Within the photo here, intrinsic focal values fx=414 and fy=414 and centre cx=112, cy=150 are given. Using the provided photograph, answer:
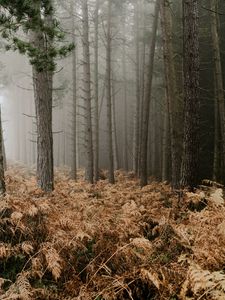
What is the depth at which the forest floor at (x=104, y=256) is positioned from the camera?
4.92 metres

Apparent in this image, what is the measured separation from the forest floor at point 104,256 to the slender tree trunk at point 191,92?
2.12m

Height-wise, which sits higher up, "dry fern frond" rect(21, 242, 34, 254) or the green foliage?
the green foliage

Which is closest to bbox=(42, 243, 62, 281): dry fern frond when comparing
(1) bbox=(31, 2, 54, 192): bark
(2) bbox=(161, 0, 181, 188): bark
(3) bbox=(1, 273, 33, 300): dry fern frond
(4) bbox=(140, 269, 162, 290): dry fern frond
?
(3) bbox=(1, 273, 33, 300): dry fern frond

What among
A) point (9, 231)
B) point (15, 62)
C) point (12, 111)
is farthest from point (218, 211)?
point (12, 111)

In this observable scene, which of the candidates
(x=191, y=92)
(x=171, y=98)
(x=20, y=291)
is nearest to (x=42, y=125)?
(x=191, y=92)

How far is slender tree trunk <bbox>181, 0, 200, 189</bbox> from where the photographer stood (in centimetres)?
924

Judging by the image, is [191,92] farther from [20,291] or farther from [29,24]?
[20,291]

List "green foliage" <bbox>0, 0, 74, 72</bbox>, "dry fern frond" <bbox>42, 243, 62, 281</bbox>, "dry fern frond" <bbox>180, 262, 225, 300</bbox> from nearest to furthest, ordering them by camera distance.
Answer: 1. "dry fern frond" <bbox>180, 262, 225, 300</bbox>
2. "dry fern frond" <bbox>42, 243, 62, 281</bbox>
3. "green foliage" <bbox>0, 0, 74, 72</bbox>

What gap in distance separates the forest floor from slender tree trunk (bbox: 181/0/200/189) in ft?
6.97

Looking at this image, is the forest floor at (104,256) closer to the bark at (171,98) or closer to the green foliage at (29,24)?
the green foliage at (29,24)

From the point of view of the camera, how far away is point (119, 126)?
40.9m

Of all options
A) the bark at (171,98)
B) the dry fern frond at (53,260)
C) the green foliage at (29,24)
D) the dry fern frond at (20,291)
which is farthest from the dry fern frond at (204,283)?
Result: the bark at (171,98)

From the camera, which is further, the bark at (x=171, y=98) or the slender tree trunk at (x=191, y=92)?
the bark at (x=171, y=98)

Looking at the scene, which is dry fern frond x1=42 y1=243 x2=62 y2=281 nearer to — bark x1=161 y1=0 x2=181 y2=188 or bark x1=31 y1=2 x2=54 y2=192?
bark x1=31 y1=2 x2=54 y2=192
